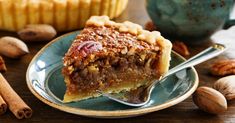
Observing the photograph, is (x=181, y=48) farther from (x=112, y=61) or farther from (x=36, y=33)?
(x=36, y=33)

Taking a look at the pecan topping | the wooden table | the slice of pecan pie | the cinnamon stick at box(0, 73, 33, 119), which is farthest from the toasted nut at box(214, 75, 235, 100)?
the cinnamon stick at box(0, 73, 33, 119)

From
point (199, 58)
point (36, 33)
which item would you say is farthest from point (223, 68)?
point (36, 33)

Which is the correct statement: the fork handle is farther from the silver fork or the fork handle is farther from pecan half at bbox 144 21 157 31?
pecan half at bbox 144 21 157 31

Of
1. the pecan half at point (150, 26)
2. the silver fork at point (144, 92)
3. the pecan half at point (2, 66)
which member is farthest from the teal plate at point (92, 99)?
the pecan half at point (150, 26)

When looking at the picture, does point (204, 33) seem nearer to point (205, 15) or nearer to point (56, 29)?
point (205, 15)

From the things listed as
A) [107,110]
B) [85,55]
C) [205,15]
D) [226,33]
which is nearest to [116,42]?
[85,55]

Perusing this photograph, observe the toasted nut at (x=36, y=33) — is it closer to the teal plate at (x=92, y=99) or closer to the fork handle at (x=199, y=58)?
the teal plate at (x=92, y=99)
